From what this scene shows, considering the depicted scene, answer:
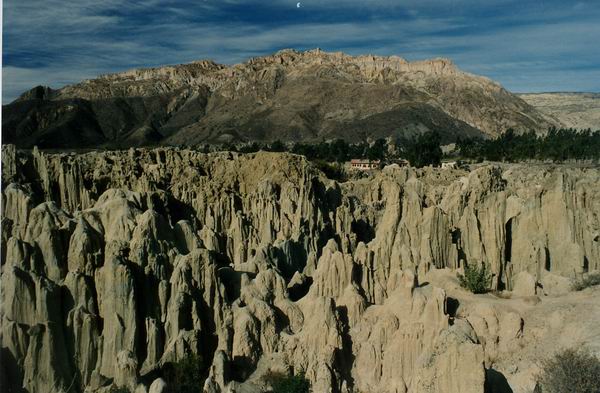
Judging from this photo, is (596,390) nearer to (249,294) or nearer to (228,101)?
(249,294)

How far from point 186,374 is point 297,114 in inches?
5958

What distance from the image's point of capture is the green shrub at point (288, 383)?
17547 mm

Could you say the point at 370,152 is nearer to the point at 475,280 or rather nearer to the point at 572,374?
the point at 475,280

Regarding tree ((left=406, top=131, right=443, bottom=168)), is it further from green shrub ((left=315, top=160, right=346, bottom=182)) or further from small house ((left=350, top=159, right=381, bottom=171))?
green shrub ((left=315, top=160, right=346, bottom=182))

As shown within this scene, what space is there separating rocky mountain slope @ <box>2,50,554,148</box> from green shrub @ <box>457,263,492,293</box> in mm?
122935

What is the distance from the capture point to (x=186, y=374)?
18.5 m

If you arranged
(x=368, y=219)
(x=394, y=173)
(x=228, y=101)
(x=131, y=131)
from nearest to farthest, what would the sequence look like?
(x=368, y=219), (x=394, y=173), (x=131, y=131), (x=228, y=101)

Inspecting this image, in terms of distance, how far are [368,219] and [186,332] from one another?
2012cm

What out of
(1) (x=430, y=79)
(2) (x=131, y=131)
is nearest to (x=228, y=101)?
(2) (x=131, y=131)

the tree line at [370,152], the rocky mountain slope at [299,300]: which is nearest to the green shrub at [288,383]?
the rocky mountain slope at [299,300]

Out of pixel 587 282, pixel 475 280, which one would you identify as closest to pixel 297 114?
pixel 587 282

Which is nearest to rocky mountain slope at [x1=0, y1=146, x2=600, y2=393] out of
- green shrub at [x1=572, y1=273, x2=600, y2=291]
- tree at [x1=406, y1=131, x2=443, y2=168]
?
green shrub at [x1=572, y1=273, x2=600, y2=291]

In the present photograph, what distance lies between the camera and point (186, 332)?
1973 cm

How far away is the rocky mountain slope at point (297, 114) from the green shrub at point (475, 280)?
403 ft
